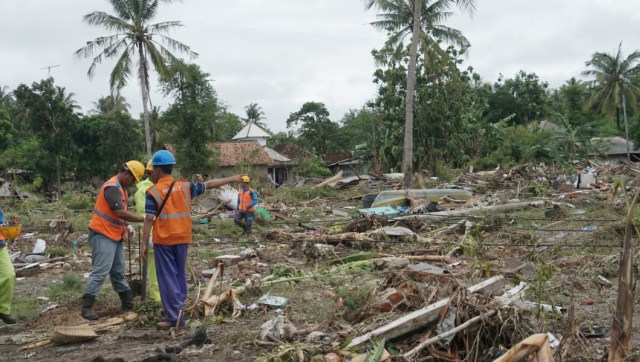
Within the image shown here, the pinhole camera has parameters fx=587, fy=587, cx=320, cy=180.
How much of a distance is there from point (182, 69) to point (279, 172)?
50.7ft

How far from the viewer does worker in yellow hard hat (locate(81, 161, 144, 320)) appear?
5.47 m

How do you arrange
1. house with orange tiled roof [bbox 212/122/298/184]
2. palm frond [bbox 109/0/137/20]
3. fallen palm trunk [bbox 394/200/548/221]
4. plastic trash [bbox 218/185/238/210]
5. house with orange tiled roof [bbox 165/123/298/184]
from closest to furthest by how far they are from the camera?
fallen palm trunk [bbox 394/200/548/221]
plastic trash [bbox 218/185/238/210]
palm frond [bbox 109/0/137/20]
house with orange tiled roof [bbox 165/123/298/184]
house with orange tiled roof [bbox 212/122/298/184]

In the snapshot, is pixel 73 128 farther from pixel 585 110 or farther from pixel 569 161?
pixel 585 110

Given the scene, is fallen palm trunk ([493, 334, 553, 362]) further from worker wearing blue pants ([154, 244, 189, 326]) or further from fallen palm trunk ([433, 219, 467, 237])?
fallen palm trunk ([433, 219, 467, 237])

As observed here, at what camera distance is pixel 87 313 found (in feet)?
Answer: 17.9

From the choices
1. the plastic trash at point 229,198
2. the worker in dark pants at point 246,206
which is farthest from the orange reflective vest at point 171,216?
the plastic trash at point 229,198

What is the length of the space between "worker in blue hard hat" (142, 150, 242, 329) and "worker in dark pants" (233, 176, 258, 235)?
23.2 feet

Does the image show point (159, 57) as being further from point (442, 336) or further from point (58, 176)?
point (442, 336)

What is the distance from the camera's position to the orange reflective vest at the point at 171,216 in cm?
516

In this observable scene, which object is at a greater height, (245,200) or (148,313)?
(245,200)

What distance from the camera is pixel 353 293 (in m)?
5.26

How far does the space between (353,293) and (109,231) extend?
2372 millimetres

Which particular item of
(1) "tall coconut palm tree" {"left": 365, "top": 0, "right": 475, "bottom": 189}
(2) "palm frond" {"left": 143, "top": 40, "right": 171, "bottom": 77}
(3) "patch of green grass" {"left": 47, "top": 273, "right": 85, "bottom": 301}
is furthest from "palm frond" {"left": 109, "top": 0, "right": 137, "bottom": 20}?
(3) "patch of green grass" {"left": 47, "top": 273, "right": 85, "bottom": 301}

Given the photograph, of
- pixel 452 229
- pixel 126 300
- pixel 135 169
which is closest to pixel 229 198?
pixel 452 229
